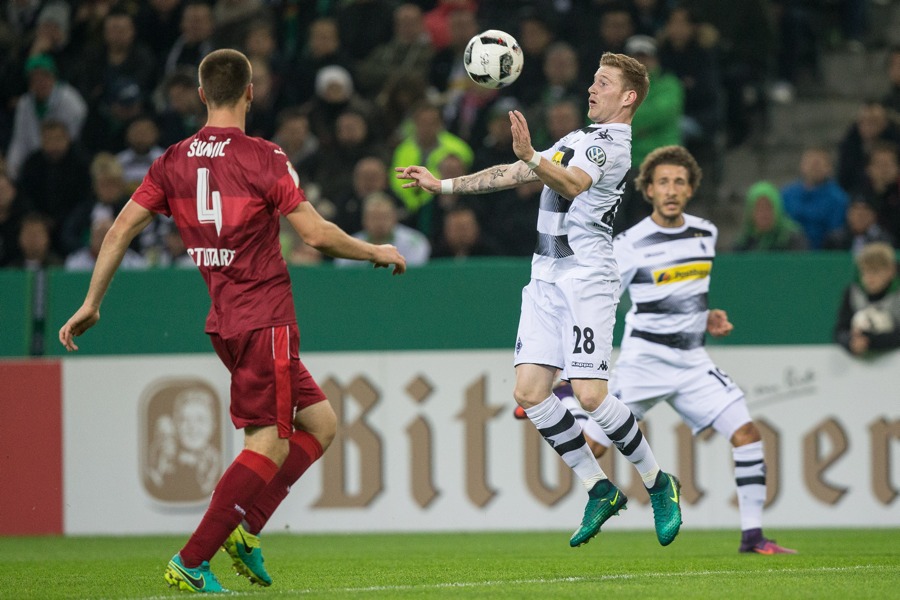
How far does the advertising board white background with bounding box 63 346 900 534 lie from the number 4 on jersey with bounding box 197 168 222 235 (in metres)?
5.47

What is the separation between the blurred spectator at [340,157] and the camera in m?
13.8

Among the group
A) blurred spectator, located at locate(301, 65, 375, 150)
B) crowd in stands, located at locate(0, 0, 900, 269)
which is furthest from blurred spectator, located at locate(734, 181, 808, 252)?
blurred spectator, located at locate(301, 65, 375, 150)

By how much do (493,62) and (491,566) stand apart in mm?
2755

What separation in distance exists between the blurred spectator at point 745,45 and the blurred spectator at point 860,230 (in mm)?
2902

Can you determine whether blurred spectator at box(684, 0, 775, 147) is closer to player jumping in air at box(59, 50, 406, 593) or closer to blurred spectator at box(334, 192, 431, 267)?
blurred spectator at box(334, 192, 431, 267)

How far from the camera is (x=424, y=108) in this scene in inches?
522

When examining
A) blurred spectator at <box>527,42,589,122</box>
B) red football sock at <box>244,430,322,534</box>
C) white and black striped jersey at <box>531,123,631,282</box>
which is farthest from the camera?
blurred spectator at <box>527,42,589,122</box>

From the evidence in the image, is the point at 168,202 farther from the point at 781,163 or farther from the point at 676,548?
the point at 781,163

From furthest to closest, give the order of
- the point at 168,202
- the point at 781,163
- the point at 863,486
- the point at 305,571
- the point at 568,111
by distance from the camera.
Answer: the point at 781,163
the point at 568,111
the point at 863,486
the point at 305,571
the point at 168,202

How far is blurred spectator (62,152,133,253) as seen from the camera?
1339 centimetres

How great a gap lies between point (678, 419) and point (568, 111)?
3083 mm

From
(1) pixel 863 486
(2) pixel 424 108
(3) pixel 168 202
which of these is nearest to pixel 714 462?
(1) pixel 863 486

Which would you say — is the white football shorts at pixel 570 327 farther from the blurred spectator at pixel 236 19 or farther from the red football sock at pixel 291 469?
the blurred spectator at pixel 236 19

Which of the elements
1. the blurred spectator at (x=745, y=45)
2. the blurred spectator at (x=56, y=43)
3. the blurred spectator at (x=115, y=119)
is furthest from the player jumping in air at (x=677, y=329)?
the blurred spectator at (x=56, y=43)
